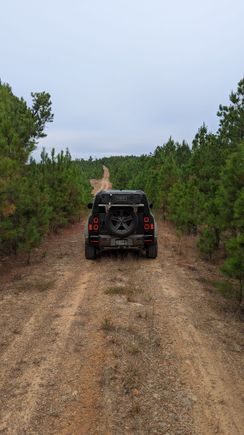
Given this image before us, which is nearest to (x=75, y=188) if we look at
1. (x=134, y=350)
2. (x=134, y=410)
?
(x=134, y=350)

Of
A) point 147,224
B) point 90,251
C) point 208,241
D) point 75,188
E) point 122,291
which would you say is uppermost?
point 75,188

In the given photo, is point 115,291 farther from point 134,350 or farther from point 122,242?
point 122,242

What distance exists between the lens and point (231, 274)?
807cm

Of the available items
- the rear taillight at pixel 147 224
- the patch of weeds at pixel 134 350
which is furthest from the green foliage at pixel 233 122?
the patch of weeds at pixel 134 350

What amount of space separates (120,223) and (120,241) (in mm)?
579

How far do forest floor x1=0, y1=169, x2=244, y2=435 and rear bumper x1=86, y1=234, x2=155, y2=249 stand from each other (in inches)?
71.7

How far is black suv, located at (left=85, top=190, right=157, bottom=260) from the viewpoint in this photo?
12617mm

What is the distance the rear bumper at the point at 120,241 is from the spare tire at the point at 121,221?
26cm

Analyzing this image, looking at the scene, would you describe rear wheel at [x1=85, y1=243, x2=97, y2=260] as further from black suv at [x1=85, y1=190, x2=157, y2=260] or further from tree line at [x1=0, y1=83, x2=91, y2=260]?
tree line at [x1=0, y1=83, x2=91, y2=260]

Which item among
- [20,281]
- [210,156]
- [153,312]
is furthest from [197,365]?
[210,156]

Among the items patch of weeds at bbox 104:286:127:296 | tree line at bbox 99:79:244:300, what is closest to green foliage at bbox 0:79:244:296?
tree line at bbox 99:79:244:300

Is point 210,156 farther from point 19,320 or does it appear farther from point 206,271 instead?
point 19,320

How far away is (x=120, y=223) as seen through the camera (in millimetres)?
12719

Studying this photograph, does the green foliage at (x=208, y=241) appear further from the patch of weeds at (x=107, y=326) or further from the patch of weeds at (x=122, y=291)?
the patch of weeds at (x=107, y=326)
